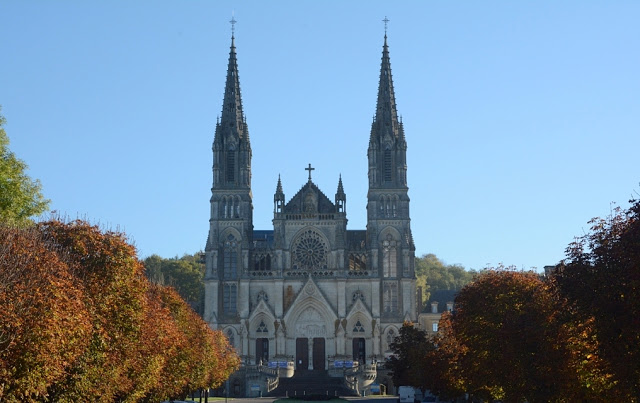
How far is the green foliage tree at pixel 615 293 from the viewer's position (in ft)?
103

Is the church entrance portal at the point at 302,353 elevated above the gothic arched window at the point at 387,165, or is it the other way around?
the gothic arched window at the point at 387,165

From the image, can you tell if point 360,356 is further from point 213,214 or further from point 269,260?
point 213,214

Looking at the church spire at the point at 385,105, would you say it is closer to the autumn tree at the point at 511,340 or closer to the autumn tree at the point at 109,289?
the autumn tree at the point at 511,340

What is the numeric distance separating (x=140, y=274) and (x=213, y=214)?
216 ft

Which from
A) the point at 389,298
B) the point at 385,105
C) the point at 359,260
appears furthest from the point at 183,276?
the point at 385,105

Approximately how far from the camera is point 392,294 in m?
115

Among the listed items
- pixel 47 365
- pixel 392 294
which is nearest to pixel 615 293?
pixel 47 365

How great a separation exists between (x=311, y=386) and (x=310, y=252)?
1670 cm

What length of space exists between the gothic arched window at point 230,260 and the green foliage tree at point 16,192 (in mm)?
52212

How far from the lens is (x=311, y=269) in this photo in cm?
11688

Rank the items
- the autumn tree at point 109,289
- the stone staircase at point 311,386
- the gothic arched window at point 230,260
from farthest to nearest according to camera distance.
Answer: the gothic arched window at point 230,260 → the stone staircase at point 311,386 → the autumn tree at point 109,289

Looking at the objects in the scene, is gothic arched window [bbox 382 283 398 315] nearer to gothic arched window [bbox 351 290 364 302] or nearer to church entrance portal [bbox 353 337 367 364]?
gothic arched window [bbox 351 290 364 302]

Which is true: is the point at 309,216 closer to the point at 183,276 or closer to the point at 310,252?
the point at 310,252

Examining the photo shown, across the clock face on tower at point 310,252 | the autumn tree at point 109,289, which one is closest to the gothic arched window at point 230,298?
the clock face on tower at point 310,252
